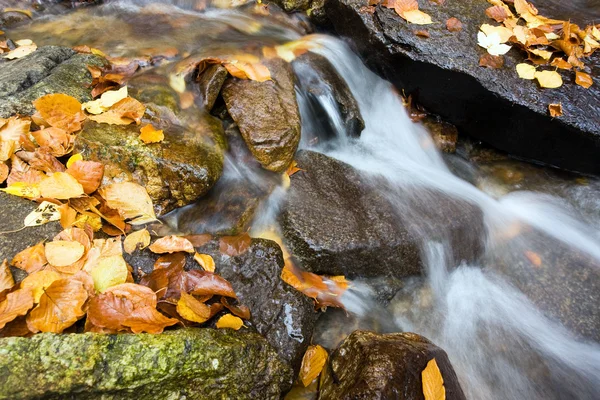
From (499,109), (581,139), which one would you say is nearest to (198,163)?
(499,109)

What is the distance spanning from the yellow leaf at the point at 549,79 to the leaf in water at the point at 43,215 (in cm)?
446

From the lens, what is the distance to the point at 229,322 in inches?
96.7

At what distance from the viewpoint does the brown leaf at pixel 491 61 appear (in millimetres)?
4078

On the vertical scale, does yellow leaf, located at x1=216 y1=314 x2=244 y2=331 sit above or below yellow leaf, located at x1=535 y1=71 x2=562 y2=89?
below

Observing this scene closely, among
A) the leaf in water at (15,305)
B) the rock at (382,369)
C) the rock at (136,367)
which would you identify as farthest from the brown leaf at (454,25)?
the leaf in water at (15,305)

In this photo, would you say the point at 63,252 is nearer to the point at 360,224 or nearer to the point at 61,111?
the point at 61,111

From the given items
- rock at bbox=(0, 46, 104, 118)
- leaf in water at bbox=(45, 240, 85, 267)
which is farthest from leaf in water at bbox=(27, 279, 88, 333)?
rock at bbox=(0, 46, 104, 118)

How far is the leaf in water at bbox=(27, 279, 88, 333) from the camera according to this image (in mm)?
2119

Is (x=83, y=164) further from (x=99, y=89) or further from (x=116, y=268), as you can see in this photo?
(x=99, y=89)

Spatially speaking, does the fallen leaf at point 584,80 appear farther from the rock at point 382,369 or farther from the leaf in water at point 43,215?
the leaf in water at point 43,215

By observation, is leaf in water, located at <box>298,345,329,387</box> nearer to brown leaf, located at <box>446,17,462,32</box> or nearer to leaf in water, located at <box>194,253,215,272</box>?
leaf in water, located at <box>194,253,215,272</box>

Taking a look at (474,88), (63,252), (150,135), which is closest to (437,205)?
(474,88)

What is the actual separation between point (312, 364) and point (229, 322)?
695 millimetres

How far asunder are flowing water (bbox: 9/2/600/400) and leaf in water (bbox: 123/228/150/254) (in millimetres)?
967
